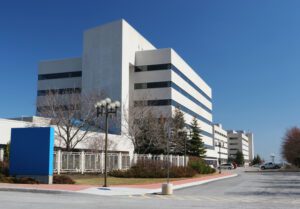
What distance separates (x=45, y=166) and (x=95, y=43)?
1971 inches

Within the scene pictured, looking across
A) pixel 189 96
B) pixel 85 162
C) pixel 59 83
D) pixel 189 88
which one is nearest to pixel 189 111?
pixel 189 96

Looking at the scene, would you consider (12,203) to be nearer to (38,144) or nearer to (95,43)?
(38,144)

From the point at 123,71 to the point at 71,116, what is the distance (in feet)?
84.8

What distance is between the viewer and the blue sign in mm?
28406

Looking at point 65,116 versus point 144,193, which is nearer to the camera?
point 144,193

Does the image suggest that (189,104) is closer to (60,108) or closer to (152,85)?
(152,85)

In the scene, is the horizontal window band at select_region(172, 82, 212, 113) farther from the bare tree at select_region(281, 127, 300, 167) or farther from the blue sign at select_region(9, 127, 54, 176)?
the blue sign at select_region(9, 127, 54, 176)

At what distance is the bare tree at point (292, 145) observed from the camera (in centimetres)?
9144

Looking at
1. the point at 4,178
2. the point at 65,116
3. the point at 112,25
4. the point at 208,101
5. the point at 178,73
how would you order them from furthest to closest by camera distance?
1. the point at 208,101
2. the point at 178,73
3. the point at 112,25
4. the point at 65,116
5. the point at 4,178

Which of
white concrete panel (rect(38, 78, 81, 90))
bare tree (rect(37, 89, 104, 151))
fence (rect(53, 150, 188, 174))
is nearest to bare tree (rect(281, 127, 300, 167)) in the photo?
white concrete panel (rect(38, 78, 81, 90))

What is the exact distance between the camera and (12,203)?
1623 cm

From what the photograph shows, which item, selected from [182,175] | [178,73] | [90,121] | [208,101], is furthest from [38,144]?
[208,101]

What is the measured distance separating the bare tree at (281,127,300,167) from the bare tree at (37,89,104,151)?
50772mm

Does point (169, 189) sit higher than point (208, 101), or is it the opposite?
point (208, 101)
